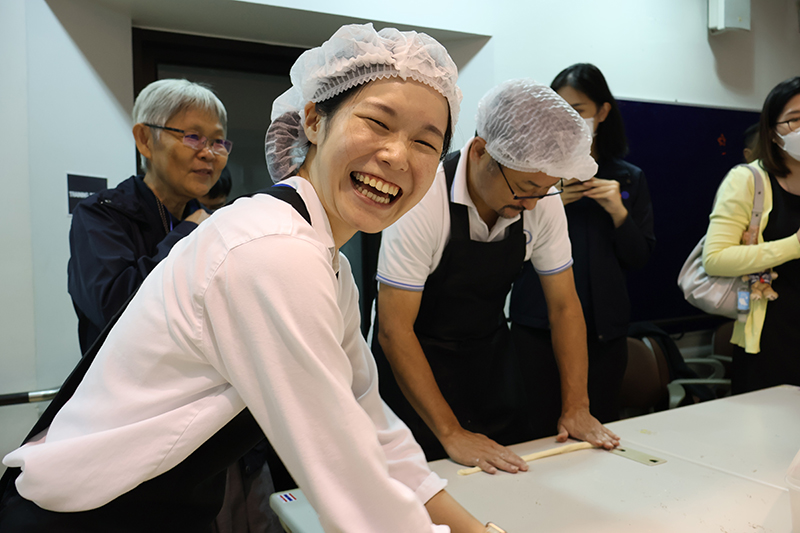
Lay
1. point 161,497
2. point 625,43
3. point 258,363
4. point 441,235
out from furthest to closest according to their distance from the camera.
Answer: point 625,43, point 441,235, point 161,497, point 258,363

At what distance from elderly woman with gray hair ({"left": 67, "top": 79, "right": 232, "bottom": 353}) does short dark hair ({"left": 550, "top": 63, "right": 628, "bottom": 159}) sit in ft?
4.24

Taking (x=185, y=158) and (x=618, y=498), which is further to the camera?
(x=185, y=158)

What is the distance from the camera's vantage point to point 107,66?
2.17 meters

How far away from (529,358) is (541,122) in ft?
3.06

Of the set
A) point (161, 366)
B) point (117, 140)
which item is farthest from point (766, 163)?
point (117, 140)

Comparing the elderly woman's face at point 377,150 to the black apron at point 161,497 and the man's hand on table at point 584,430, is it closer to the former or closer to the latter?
the black apron at point 161,497

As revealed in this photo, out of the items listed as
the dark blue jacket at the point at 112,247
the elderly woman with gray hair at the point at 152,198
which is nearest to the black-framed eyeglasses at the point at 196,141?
the elderly woman with gray hair at the point at 152,198

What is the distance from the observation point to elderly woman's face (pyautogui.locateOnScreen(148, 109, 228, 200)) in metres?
1.55

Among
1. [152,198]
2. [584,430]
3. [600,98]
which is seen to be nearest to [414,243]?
[584,430]

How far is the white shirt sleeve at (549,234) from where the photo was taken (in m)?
1.65

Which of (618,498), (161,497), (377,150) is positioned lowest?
(618,498)

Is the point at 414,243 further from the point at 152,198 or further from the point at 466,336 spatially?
the point at 152,198

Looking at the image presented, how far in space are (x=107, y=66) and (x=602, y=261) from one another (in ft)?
6.89

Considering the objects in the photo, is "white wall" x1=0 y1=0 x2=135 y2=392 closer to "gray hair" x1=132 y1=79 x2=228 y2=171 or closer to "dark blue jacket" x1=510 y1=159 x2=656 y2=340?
"gray hair" x1=132 y1=79 x2=228 y2=171
